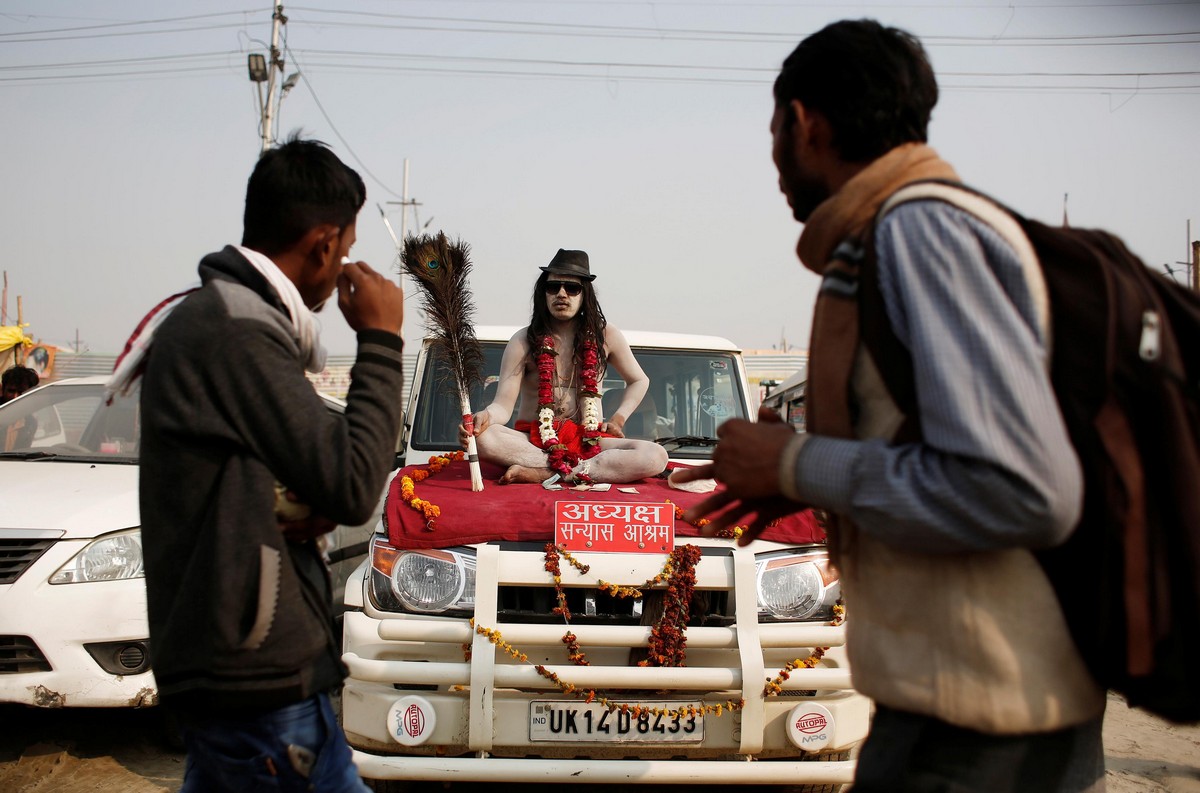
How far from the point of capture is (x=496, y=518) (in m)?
4.06

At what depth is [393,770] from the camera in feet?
12.2

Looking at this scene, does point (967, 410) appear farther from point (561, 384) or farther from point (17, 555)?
point (17, 555)

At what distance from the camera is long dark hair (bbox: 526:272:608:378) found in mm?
5535

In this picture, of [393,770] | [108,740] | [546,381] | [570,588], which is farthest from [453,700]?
[108,740]

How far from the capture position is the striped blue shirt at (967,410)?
1438mm

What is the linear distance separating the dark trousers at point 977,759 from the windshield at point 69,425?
5293mm

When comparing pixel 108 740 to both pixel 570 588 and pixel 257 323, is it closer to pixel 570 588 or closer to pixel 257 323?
pixel 570 588

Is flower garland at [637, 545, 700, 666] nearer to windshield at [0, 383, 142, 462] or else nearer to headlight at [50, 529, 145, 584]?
headlight at [50, 529, 145, 584]

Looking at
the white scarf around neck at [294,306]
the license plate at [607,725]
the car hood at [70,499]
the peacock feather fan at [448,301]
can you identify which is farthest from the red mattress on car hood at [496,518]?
the white scarf around neck at [294,306]

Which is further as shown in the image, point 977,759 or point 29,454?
point 29,454

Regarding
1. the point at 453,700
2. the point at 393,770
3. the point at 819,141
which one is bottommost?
the point at 393,770

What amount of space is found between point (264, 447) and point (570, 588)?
91.1 inches

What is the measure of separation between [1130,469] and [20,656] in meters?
4.78

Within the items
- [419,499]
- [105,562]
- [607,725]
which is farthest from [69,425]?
[607,725]
